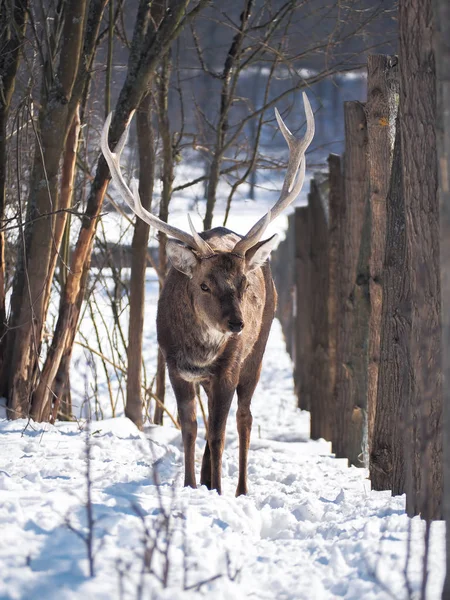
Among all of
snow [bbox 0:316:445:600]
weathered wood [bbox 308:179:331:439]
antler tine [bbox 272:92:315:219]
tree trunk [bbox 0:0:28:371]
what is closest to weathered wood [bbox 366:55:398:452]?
antler tine [bbox 272:92:315:219]

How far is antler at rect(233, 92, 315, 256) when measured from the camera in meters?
5.80

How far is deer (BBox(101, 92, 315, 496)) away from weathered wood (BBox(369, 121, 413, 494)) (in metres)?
0.90

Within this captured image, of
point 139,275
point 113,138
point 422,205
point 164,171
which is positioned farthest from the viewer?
point 164,171

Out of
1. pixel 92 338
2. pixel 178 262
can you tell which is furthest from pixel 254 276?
pixel 92 338

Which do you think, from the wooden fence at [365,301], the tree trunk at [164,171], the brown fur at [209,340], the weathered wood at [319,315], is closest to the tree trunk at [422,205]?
the wooden fence at [365,301]

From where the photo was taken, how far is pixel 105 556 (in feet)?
→ 10.8

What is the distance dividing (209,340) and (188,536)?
2.34m

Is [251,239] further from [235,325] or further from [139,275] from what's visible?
[139,275]

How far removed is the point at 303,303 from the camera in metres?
12.3

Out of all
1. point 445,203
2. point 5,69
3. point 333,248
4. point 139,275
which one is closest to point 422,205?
point 445,203

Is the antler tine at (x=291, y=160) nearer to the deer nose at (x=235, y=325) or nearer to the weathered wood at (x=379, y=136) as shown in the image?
the weathered wood at (x=379, y=136)

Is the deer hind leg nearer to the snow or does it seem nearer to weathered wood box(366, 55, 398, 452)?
the snow

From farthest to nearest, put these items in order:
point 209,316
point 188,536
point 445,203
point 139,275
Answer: point 139,275
point 209,316
point 188,536
point 445,203

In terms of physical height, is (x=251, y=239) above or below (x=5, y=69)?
below
